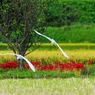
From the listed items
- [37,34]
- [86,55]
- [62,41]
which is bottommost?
[62,41]

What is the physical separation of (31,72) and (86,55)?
3094 mm

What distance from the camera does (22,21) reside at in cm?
1403

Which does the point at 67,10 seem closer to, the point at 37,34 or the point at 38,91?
the point at 37,34

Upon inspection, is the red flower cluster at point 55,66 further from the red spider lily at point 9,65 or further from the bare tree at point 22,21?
the bare tree at point 22,21

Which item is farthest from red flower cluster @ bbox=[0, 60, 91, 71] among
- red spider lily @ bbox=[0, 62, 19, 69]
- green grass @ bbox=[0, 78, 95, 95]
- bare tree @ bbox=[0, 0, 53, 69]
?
green grass @ bbox=[0, 78, 95, 95]

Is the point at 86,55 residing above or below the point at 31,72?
below

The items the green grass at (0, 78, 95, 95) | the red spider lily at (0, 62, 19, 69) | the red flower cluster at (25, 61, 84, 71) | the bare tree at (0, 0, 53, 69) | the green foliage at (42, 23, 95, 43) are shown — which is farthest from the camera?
the green foliage at (42, 23, 95, 43)

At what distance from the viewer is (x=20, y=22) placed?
1406cm

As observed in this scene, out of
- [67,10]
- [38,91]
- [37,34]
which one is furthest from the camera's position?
[67,10]

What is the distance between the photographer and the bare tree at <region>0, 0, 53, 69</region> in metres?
13.3

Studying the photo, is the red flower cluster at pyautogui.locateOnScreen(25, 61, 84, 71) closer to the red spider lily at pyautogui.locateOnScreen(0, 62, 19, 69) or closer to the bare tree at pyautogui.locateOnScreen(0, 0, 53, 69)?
the red spider lily at pyautogui.locateOnScreen(0, 62, 19, 69)

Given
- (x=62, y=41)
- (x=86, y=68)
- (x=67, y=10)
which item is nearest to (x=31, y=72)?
(x=86, y=68)

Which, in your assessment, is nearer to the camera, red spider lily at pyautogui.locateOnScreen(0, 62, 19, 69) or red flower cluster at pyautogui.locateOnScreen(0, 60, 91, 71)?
red flower cluster at pyautogui.locateOnScreen(0, 60, 91, 71)

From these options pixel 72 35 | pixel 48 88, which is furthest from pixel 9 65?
pixel 72 35
